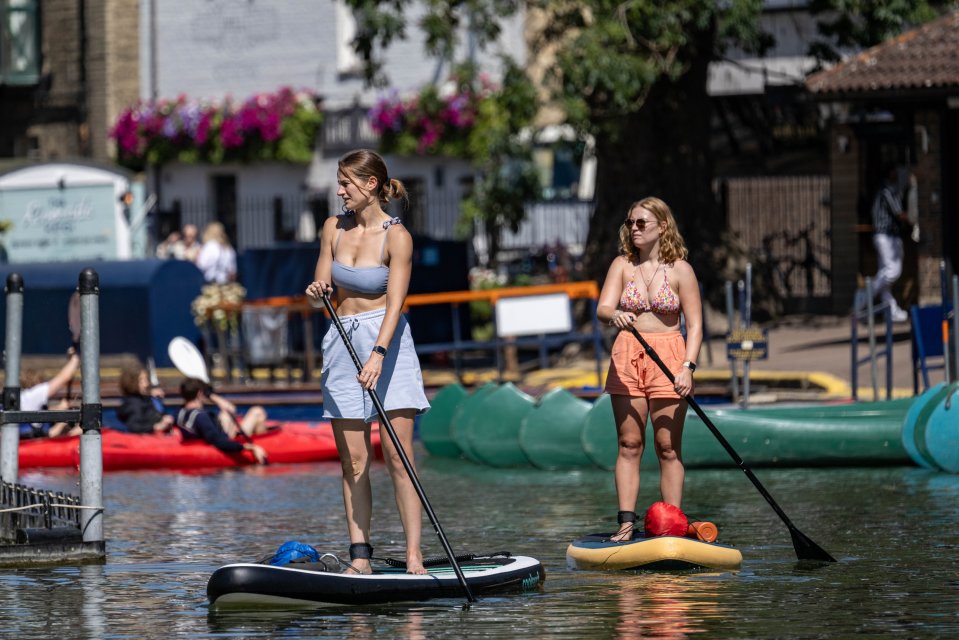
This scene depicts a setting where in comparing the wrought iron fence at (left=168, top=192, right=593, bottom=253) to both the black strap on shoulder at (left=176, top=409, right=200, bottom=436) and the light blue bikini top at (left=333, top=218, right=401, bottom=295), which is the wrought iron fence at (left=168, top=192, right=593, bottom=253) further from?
the light blue bikini top at (left=333, top=218, right=401, bottom=295)

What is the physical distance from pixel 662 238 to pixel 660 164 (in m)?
15.2

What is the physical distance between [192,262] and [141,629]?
18.7 metres

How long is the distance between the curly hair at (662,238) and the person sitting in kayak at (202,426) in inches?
282

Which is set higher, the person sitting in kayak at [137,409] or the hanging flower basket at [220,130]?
the hanging flower basket at [220,130]

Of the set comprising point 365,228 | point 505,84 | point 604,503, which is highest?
point 505,84

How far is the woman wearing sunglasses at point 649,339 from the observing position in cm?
999

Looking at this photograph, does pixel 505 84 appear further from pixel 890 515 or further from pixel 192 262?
pixel 890 515

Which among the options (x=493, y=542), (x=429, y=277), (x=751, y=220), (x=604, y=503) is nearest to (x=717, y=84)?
(x=751, y=220)

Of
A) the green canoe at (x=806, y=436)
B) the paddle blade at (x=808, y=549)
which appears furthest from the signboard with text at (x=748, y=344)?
the paddle blade at (x=808, y=549)

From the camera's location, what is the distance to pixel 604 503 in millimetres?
12992

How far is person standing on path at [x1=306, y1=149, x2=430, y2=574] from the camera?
29.0 feet

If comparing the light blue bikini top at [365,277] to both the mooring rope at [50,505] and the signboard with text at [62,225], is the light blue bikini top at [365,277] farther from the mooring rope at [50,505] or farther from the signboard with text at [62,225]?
the signboard with text at [62,225]

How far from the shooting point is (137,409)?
17.5m

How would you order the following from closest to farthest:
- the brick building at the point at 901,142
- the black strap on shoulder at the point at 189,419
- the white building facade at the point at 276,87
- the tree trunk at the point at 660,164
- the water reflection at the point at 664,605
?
1. the water reflection at the point at 664,605
2. the black strap on shoulder at the point at 189,419
3. the brick building at the point at 901,142
4. the tree trunk at the point at 660,164
5. the white building facade at the point at 276,87
